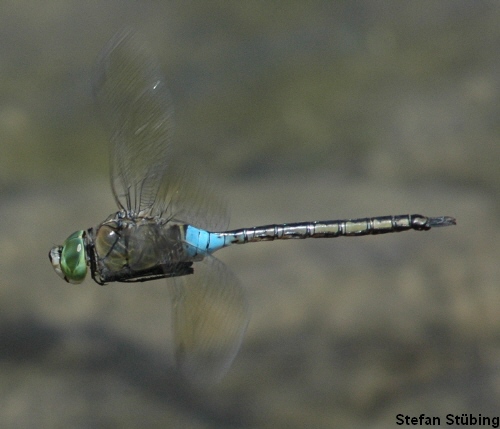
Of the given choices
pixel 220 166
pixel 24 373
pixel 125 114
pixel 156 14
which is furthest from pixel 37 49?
pixel 125 114

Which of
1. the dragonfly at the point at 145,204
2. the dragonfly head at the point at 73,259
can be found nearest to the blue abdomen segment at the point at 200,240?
the dragonfly at the point at 145,204

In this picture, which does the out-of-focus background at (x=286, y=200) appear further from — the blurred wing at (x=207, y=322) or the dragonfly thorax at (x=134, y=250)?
the blurred wing at (x=207, y=322)

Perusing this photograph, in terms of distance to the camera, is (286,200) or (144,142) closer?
(144,142)

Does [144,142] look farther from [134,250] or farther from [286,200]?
[286,200]

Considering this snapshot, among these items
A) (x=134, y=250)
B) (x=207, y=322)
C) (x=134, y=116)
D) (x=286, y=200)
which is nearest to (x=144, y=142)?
(x=134, y=116)

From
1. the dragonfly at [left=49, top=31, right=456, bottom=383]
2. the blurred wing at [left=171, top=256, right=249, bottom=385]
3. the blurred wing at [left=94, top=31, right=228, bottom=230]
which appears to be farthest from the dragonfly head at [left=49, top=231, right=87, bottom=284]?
the blurred wing at [left=171, top=256, right=249, bottom=385]

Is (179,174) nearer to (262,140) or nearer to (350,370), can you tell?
(350,370)
